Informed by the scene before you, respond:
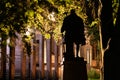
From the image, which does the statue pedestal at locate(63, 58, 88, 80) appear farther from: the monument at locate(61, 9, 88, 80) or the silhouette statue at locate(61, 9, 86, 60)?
the silhouette statue at locate(61, 9, 86, 60)

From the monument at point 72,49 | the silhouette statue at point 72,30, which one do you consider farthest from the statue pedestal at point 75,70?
the silhouette statue at point 72,30

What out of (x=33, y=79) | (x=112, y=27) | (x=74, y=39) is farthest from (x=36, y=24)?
(x=33, y=79)

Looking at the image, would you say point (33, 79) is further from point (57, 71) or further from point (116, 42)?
point (116, 42)

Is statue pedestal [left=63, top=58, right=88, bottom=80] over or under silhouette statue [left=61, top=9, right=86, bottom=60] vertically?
under

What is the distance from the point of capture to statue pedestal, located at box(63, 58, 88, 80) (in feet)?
42.5

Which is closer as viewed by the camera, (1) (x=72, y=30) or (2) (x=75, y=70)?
(2) (x=75, y=70)

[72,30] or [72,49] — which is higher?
[72,30]

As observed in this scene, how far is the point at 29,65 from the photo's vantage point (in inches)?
1373

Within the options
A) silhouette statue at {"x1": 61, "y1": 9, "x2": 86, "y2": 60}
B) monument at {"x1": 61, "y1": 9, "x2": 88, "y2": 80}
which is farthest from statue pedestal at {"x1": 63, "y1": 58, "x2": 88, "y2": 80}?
silhouette statue at {"x1": 61, "y1": 9, "x2": 86, "y2": 60}

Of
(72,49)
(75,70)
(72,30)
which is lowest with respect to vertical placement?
(75,70)

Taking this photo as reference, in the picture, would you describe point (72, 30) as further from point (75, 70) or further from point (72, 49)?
point (75, 70)

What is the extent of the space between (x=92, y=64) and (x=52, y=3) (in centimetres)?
2315

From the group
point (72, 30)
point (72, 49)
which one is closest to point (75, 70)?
point (72, 49)

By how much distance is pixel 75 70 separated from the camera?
42.8ft
